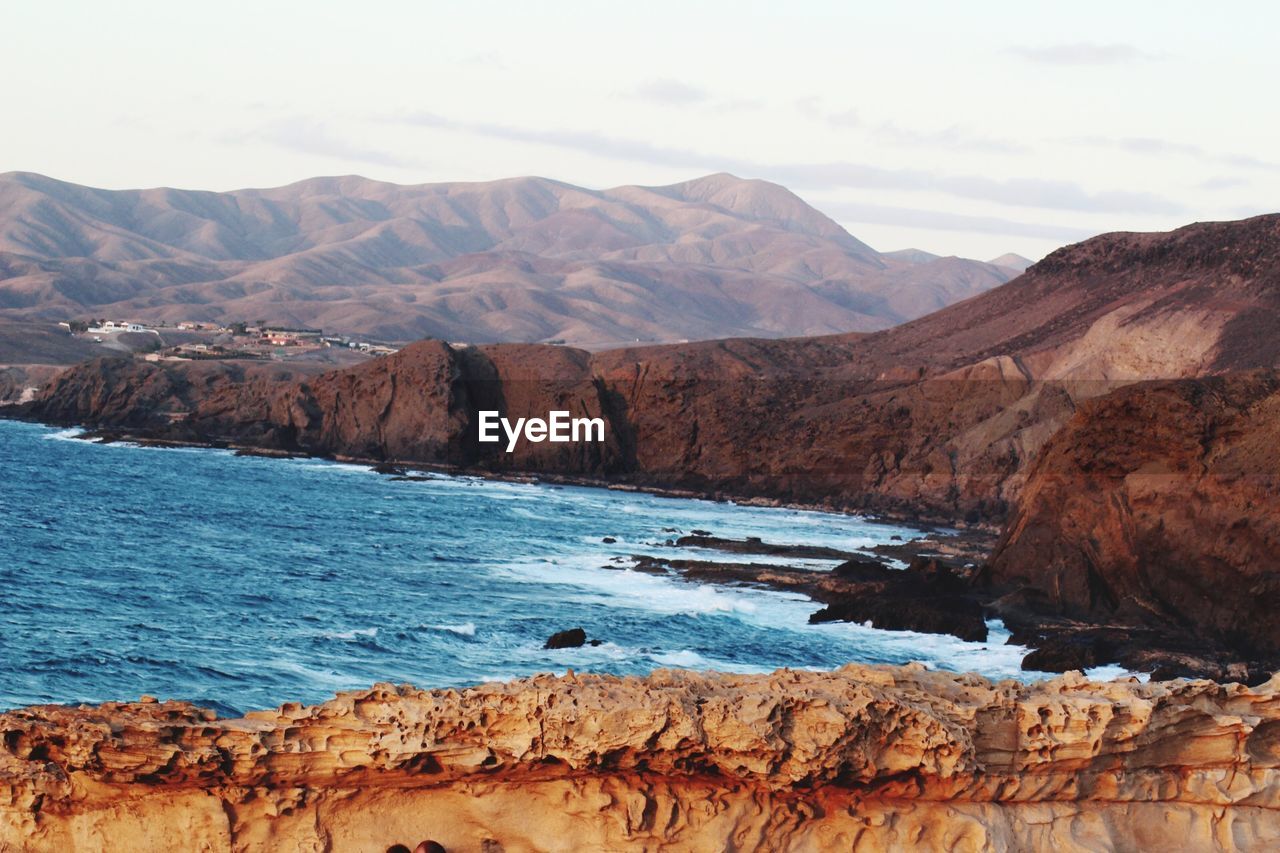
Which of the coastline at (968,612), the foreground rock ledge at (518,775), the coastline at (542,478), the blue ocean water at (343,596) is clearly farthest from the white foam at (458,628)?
the coastline at (542,478)

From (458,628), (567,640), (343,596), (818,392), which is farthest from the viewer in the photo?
(818,392)

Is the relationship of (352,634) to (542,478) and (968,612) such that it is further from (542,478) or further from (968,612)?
(542,478)

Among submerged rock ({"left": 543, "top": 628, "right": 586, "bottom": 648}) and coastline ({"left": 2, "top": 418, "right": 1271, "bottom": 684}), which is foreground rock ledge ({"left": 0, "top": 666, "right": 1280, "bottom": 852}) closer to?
coastline ({"left": 2, "top": 418, "right": 1271, "bottom": 684})

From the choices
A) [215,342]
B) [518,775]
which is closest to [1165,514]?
[518,775]

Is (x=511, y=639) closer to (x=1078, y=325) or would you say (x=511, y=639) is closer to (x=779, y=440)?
(x=779, y=440)

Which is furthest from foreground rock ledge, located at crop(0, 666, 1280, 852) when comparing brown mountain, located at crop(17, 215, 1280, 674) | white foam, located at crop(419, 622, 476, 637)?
brown mountain, located at crop(17, 215, 1280, 674)

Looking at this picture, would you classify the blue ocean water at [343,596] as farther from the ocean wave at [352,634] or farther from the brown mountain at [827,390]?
the brown mountain at [827,390]
